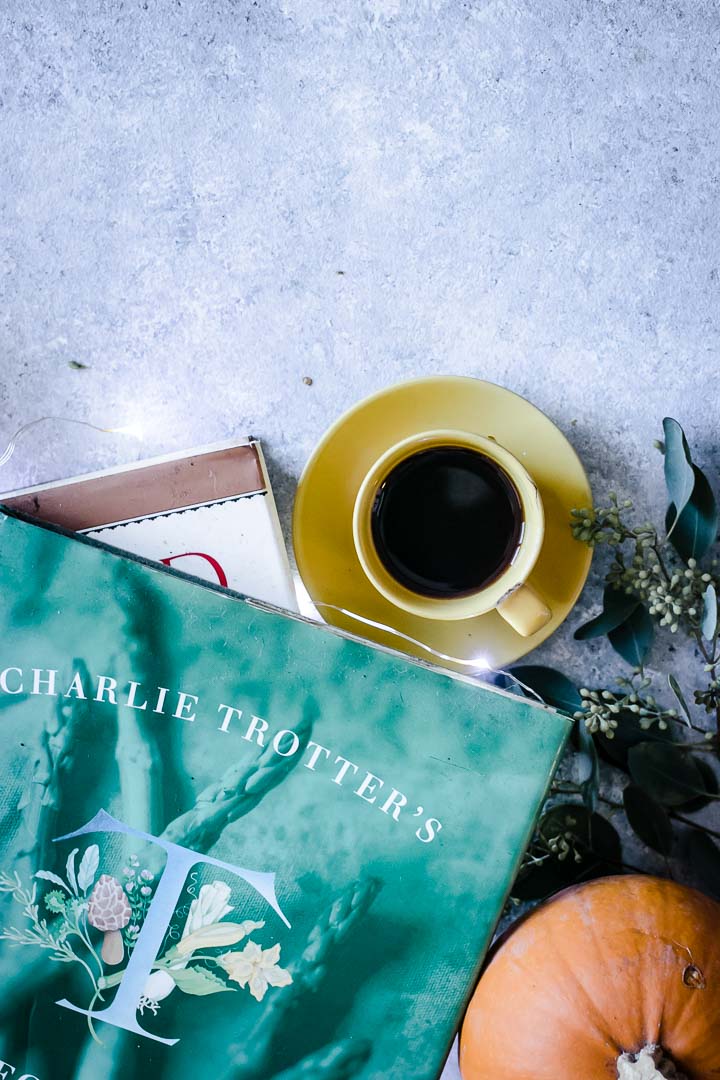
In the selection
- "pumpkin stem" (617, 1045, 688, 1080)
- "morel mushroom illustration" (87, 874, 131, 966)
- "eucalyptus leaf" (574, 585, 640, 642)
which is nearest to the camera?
"pumpkin stem" (617, 1045, 688, 1080)

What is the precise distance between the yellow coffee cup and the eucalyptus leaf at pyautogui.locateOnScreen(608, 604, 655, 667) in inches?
5.4

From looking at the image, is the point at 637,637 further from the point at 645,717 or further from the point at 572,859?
the point at 572,859

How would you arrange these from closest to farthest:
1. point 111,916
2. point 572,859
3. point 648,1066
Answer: point 648,1066, point 111,916, point 572,859

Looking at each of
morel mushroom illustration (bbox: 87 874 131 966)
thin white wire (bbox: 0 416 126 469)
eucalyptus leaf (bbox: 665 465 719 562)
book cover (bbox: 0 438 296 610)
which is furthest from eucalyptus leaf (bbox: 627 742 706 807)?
thin white wire (bbox: 0 416 126 469)

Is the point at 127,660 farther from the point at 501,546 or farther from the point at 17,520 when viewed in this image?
the point at 501,546

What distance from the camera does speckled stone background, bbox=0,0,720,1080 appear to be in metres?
0.94

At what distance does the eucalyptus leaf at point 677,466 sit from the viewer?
83 cm

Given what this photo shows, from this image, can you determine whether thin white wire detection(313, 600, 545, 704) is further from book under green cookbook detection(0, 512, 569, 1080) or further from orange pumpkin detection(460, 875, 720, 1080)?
orange pumpkin detection(460, 875, 720, 1080)

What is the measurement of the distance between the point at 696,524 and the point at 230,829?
22.2 inches

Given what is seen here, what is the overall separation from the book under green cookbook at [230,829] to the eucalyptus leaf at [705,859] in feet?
0.81

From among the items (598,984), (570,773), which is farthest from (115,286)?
(598,984)

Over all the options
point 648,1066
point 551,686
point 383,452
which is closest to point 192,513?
point 383,452

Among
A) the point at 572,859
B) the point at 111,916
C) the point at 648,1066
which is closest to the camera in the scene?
the point at 648,1066

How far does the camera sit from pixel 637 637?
911mm
